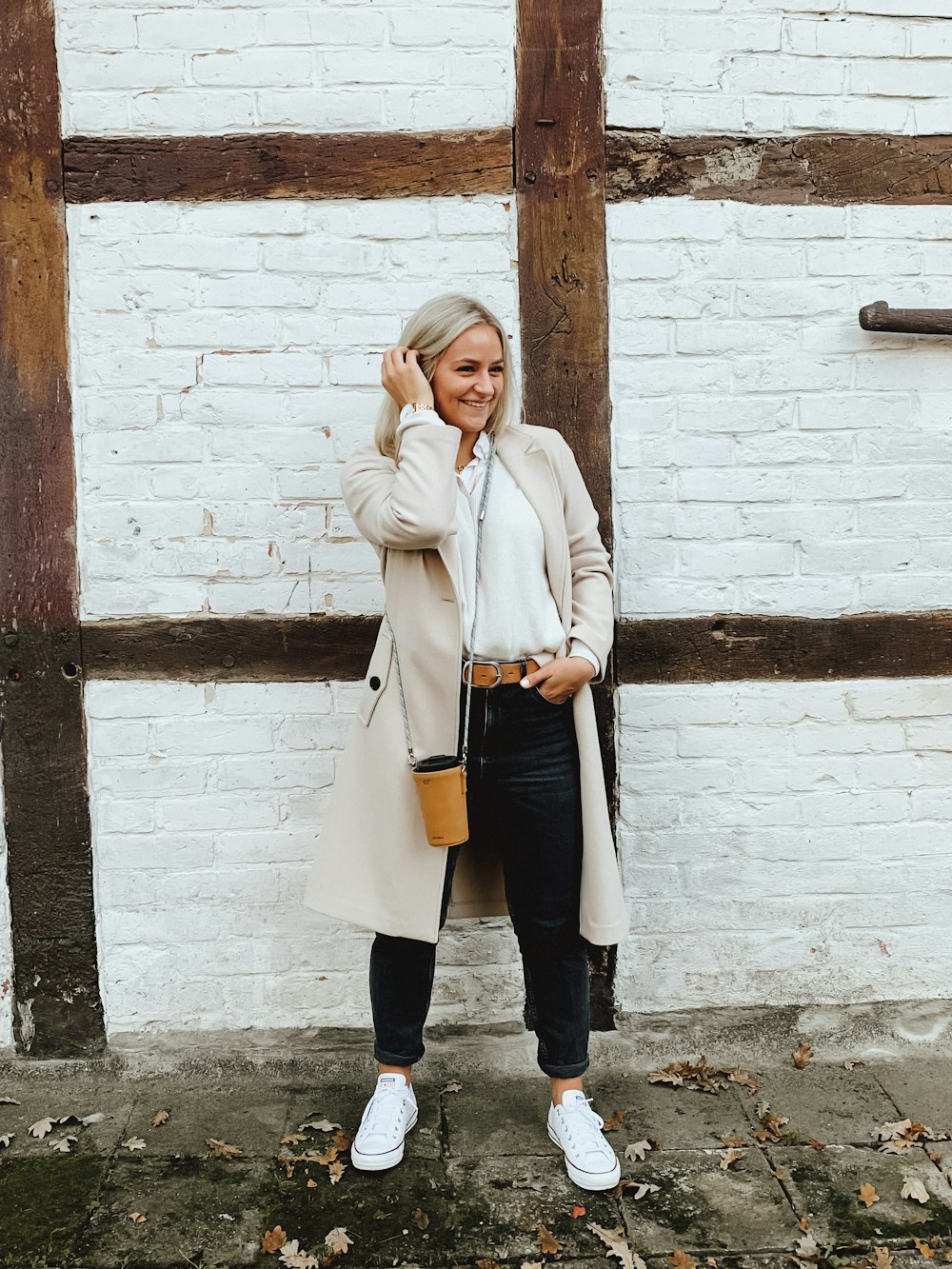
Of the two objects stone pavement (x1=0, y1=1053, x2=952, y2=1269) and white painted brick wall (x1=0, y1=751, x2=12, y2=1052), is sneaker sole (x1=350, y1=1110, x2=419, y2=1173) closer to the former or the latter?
stone pavement (x1=0, y1=1053, x2=952, y2=1269)

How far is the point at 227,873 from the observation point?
3.12 meters

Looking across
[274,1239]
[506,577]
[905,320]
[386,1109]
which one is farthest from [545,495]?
[274,1239]

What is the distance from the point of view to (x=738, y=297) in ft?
9.90

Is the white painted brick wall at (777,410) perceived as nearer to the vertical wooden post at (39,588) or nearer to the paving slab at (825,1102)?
the paving slab at (825,1102)

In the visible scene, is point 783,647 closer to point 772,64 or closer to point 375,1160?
point 772,64

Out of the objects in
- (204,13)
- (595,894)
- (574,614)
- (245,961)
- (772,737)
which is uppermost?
(204,13)

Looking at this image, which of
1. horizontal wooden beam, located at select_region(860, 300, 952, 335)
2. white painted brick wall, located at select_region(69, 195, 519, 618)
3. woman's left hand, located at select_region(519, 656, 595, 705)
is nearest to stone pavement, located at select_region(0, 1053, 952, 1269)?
woman's left hand, located at select_region(519, 656, 595, 705)

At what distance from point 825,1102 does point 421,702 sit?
151cm

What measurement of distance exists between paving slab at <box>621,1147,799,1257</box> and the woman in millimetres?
119

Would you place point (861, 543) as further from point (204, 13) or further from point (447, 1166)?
point (204, 13)

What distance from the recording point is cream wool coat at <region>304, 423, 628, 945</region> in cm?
251

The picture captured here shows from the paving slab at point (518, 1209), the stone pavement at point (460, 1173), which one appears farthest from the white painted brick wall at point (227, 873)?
the paving slab at point (518, 1209)

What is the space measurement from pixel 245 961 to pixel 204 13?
243cm

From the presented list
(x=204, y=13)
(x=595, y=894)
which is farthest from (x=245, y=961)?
(x=204, y=13)
